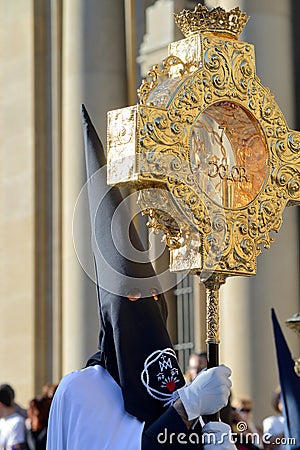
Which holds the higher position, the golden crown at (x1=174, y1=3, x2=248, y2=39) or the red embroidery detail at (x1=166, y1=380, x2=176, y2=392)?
the golden crown at (x1=174, y1=3, x2=248, y2=39)

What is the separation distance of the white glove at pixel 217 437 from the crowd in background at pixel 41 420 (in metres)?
4.26

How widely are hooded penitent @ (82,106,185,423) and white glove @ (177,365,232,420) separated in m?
0.25

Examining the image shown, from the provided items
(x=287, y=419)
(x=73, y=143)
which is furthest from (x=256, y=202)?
(x=73, y=143)

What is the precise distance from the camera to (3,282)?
21.0 metres

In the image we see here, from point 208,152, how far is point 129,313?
0.84 meters

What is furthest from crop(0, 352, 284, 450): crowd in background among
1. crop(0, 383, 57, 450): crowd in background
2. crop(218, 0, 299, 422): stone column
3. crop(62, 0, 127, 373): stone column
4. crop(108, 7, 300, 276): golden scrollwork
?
crop(108, 7, 300, 276): golden scrollwork

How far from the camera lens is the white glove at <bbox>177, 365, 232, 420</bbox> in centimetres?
620

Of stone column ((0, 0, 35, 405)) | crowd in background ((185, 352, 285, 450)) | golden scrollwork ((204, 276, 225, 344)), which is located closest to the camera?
golden scrollwork ((204, 276, 225, 344))

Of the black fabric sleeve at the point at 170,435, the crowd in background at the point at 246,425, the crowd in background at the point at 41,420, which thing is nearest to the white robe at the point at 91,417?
the black fabric sleeve at the point at 170,435

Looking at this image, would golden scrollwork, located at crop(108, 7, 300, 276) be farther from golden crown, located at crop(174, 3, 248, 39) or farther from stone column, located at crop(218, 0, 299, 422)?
stone column, located at crop(218, 0, 299, 422)

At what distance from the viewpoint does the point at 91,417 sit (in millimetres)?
6578

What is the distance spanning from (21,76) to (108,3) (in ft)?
9.98

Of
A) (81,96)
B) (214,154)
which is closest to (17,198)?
(81,96)

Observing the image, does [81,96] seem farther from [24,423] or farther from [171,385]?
[171,385]
